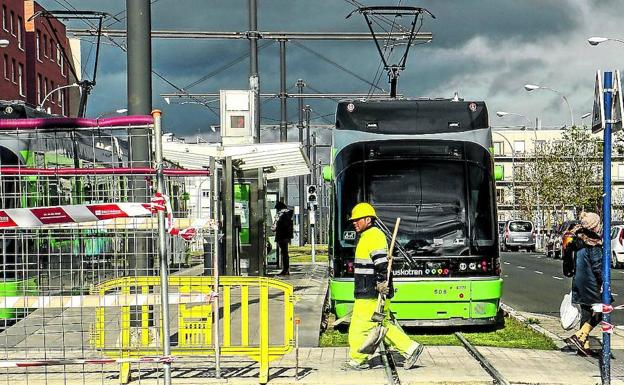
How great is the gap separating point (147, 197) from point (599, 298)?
567cm

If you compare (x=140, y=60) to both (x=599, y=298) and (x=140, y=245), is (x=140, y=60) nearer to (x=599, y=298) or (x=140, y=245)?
(x=140, y=245)

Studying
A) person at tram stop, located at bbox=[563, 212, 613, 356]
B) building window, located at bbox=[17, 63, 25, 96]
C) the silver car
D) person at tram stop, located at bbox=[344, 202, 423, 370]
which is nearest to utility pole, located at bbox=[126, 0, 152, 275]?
person at tram stop, located at bbox=[344, 202, 423, 370]

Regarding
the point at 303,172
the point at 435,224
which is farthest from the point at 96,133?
the point at 303,172

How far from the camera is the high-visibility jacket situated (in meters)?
9.67

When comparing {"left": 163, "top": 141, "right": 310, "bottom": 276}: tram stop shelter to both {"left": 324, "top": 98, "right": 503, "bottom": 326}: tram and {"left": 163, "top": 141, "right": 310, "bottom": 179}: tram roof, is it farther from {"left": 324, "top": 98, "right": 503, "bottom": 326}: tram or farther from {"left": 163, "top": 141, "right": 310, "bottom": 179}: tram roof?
{"left": 324, "top": 98, "right": 503, "bottom": 326}: tram

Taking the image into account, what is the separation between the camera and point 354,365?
9898 millimetres

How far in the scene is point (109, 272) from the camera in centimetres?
863

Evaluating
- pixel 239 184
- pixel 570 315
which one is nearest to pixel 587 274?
pixel 570 315

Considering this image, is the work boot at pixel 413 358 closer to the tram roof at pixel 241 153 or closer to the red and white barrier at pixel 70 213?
the red and white barrier at pixel 70 213

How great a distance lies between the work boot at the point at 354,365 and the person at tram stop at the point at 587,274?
9.09 feet

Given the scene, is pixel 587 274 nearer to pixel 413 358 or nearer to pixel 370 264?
pixel 413 358

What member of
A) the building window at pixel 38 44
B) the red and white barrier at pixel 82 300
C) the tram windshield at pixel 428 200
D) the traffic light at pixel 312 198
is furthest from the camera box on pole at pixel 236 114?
the building window at pixel 38 44

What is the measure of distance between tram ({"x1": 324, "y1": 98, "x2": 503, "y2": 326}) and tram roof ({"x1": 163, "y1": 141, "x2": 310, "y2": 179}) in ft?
6.07

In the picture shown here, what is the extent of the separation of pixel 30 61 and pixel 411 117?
55867 mm
